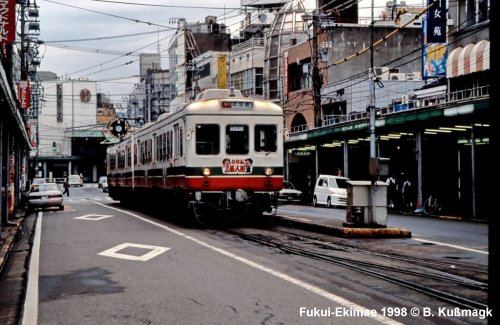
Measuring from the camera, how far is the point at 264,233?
56.5 ft

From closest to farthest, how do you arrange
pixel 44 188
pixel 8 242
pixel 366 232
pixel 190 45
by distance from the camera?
pixel 8 242, pixel 366 232, pixel 44 188, pixel 190 45

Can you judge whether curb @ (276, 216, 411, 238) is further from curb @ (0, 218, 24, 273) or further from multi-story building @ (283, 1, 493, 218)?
curb @ (0, 218, 24, 273)

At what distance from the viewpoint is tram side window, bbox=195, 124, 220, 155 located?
1858 cm

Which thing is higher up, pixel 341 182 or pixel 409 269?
pixel 341 182

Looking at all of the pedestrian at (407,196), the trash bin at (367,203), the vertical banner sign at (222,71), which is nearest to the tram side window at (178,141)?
the trash bin at (367,203)

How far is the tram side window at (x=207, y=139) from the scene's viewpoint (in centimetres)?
1858

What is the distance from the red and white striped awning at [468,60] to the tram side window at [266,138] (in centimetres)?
1522

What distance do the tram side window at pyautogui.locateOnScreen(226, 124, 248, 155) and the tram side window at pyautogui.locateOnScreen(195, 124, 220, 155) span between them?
32cm

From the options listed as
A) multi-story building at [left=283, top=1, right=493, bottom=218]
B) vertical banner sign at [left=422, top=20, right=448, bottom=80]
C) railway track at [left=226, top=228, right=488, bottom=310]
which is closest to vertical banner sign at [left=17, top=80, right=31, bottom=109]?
multi-story building at [left=283, top=1, right=493, bottom=218]

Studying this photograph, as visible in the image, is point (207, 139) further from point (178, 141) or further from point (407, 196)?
point (407, 196)

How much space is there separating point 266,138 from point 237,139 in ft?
2.84

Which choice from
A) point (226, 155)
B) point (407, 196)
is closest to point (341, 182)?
point (407, 196)

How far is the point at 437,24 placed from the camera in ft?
104

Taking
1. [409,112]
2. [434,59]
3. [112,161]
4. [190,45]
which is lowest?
[112,161]
